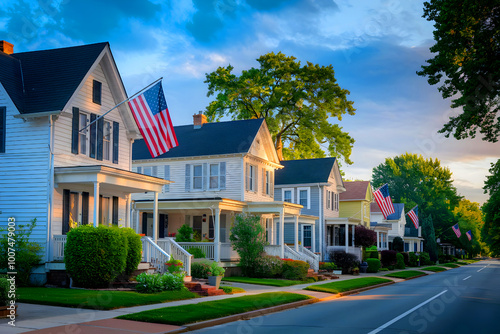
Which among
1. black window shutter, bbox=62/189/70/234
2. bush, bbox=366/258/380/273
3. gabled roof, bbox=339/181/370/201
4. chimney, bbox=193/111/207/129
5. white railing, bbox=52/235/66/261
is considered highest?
chimney, bbox=193/111/207/129

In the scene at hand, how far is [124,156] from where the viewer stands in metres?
25.9

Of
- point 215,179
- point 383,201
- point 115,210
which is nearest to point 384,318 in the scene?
point 115,210

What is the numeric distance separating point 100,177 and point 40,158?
2.55m

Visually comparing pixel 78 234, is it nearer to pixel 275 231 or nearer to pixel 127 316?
pixel 127 316

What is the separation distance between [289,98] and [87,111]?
31.8 metres

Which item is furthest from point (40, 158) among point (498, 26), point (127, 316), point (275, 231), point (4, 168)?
point (275, 231)

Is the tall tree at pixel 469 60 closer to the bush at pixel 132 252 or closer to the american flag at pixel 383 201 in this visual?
the bush at pixel 132 252

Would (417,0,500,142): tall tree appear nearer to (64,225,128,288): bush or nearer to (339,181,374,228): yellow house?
(64,225,128,288): bush

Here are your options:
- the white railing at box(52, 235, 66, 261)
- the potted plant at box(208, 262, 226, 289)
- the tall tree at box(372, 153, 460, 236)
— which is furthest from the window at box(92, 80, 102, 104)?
the tall tree at box(372, 153, 460, 236)

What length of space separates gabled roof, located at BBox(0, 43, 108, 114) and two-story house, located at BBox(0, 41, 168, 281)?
0.04 m

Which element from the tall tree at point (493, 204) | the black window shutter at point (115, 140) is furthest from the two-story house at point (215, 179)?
the tall tree at point (493, 204)

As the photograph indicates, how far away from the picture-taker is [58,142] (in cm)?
2161

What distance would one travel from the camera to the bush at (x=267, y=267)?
30406mm

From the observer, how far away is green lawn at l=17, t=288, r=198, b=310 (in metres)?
15.8
